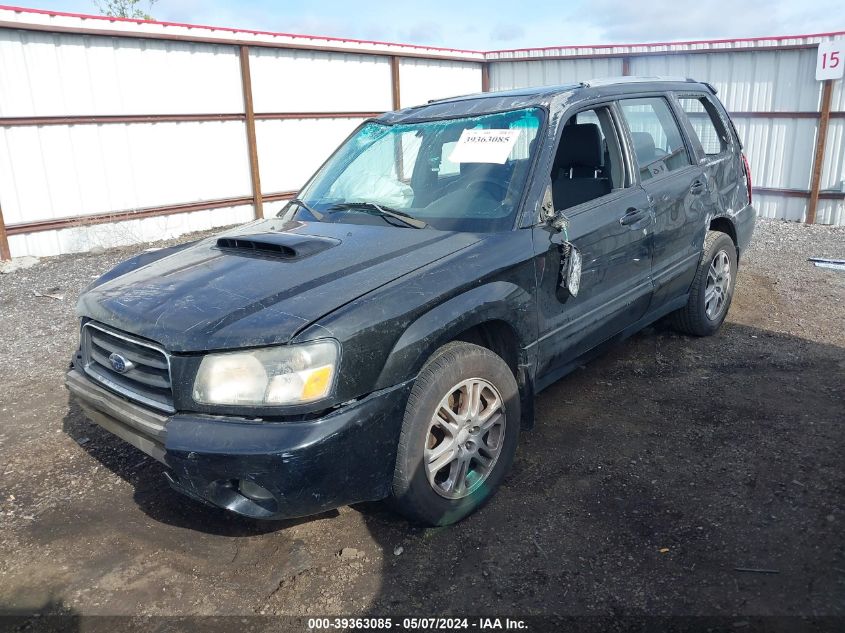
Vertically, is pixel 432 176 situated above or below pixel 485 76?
below

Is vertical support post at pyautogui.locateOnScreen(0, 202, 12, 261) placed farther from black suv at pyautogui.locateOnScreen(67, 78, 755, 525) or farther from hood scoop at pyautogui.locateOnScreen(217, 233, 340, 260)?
hood scoop at pyautogui.locateOnScreen(217, 233, 340, 260)

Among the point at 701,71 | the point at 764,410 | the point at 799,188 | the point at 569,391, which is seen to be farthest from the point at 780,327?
the point at 701,71

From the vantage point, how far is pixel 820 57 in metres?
10.5

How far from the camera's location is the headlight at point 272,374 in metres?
2.43

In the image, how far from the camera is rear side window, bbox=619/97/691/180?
4.18 metres

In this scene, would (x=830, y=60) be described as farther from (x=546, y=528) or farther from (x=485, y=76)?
(x=546, y=528)

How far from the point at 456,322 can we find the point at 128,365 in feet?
4.56

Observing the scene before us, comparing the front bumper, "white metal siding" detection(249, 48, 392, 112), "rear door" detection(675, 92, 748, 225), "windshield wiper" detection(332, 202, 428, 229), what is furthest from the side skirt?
"white metal siding" detection(249, 48, 392, 112)

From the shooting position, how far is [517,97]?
12.5 ft

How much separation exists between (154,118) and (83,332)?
Result: 8.49 metres

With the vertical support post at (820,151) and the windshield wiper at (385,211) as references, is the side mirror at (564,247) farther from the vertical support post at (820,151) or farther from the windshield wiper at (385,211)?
the vertical support post at (820,151)

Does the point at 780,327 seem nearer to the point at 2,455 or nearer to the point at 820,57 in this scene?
the point at 2,455

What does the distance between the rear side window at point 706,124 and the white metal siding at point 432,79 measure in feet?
29.5

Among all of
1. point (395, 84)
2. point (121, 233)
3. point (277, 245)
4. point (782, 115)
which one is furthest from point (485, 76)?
point (277, 245)
